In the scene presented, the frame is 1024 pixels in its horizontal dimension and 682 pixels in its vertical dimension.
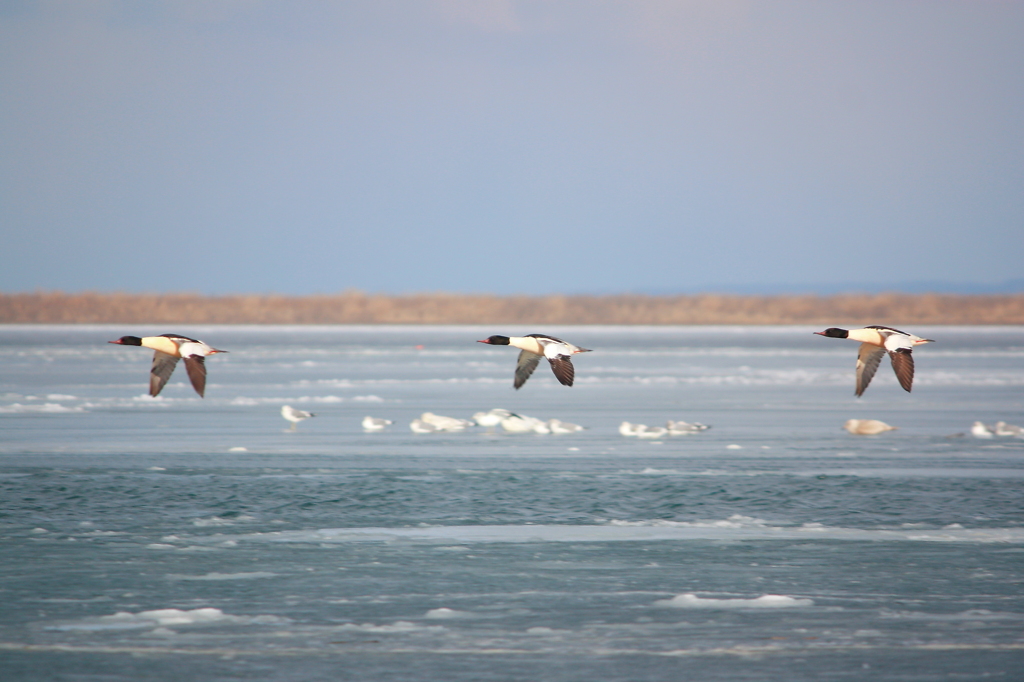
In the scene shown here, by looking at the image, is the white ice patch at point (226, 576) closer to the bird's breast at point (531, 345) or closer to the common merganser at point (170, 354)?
the common merganser at point (170, 354)

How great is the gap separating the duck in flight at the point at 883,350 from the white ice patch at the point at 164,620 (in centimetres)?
523

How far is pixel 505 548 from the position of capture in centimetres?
1034

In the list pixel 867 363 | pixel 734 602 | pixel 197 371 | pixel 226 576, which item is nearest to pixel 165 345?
pixel 197 371

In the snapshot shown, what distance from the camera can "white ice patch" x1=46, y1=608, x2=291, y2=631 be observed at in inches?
309

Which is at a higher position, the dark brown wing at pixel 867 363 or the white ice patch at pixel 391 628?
the dark brown wing at pixel 867 363

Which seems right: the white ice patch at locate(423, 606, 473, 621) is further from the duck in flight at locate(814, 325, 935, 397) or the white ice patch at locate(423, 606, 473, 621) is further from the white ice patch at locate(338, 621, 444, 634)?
the duck in flight at locate(814, 325, 935, 397)

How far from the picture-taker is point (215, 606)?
8375mm

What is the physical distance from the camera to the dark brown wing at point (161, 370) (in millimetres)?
10352

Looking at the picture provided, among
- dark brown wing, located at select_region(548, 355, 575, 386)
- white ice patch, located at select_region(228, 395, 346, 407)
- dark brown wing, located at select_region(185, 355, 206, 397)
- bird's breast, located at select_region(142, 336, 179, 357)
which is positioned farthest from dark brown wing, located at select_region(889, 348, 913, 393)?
white ice patch, located at select_region(228, 395, 346, 407)

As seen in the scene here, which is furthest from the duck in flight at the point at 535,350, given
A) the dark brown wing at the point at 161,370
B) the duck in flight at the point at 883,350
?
the dark brown wing at the point at 161,370

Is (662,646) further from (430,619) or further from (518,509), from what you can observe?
(518,509)

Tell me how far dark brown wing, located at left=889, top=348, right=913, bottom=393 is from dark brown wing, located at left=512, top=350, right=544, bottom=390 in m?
3.11

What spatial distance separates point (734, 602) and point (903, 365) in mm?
2866

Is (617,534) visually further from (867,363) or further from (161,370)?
(161,370)
